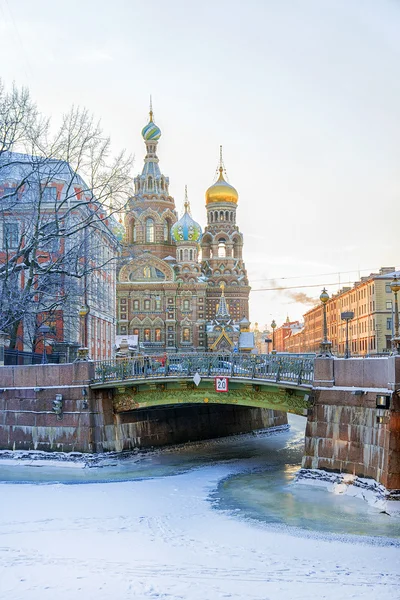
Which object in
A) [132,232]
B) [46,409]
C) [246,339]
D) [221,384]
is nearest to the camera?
[221,384]

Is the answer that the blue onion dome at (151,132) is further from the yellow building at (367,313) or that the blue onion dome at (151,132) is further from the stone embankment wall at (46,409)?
the stone embankment wall at (46,409)

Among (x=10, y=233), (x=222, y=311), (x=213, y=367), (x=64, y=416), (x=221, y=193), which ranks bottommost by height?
(x=64, y=416)

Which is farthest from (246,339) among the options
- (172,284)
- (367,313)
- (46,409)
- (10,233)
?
(46,409)

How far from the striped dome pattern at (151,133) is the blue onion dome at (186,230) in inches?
542

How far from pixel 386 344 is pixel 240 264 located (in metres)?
29.8

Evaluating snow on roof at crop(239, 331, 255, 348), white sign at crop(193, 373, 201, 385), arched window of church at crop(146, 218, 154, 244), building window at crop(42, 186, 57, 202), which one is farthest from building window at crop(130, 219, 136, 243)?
white sign at crop(193, 373, 201, 385)

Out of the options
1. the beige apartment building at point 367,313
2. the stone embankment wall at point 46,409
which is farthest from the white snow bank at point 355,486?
the beige apartment building at point 367,313

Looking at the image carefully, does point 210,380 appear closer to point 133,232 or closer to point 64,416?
point 64,416

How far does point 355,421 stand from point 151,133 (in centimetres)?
8654

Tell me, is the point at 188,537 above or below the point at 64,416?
below

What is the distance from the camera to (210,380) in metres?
28.8

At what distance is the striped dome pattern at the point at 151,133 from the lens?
10500 centimetres

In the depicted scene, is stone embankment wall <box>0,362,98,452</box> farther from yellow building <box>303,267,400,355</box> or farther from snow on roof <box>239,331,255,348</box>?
snow on roof <box>239,331,255,348</box>

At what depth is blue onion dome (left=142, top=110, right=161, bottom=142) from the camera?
344 ft
